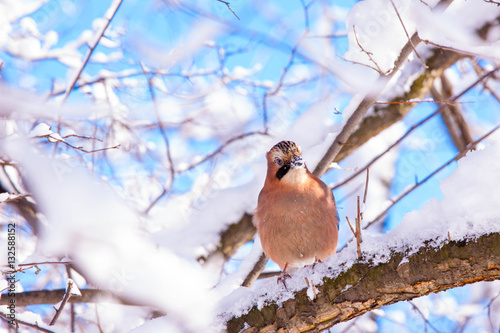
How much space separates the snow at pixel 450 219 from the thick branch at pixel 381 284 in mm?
39

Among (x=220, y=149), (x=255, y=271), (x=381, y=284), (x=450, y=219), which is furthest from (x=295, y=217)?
(x=220, y=149)

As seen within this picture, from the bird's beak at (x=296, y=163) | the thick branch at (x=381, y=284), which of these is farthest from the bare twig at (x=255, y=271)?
the thick branch at (x=381, y=284)

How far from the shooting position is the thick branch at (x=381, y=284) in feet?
7.04

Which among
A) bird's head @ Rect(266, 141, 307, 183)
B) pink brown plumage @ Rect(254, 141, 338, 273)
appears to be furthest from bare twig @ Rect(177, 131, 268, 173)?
pink brown plumage @ Rect(254, 141, 338, 273)

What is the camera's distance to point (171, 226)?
4.78 meters

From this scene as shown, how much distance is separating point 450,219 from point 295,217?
143 cm

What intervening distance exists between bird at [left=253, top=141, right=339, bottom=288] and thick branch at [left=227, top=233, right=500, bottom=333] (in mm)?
920

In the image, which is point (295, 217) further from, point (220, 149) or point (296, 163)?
point (220, 149)

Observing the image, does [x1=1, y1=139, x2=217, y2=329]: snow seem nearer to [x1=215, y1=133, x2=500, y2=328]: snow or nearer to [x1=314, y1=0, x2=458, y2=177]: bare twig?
[x1=215, y1=133, x2=500, y2=328]: snow

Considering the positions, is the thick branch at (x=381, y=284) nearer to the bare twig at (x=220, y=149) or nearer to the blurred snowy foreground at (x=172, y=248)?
the blurred snowy foreground at (x=172, y=248)

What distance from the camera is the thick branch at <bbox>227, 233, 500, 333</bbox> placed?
84.4 inches

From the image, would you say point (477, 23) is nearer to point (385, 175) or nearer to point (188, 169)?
point (385, 175)

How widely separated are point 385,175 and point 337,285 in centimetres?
421

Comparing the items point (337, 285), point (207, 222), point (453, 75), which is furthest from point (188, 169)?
point (453, 75)
